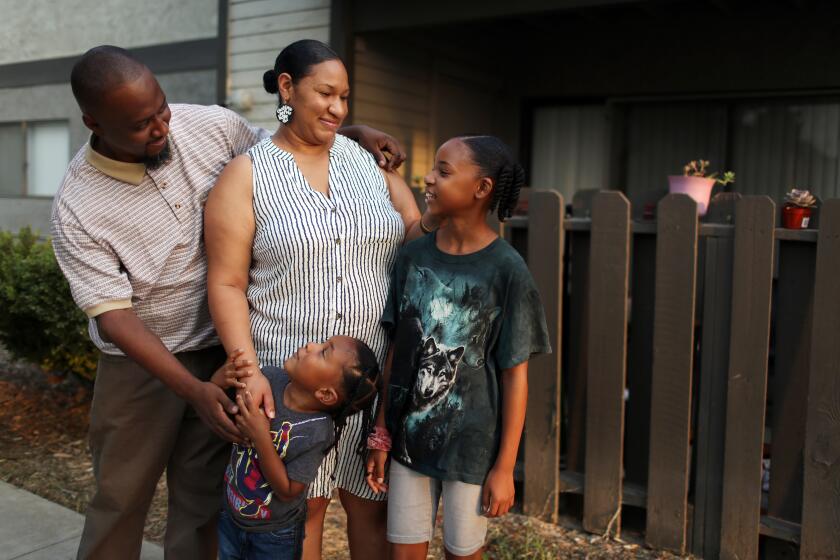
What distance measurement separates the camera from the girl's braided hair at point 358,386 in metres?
2.11

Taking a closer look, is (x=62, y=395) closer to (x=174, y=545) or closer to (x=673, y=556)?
(x=174, y=545)

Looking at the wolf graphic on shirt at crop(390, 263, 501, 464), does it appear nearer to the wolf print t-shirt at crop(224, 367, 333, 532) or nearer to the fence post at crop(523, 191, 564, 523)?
the wolf print t-shirt at crop(224, 367, 333, 532)

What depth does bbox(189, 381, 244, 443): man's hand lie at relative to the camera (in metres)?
2.05

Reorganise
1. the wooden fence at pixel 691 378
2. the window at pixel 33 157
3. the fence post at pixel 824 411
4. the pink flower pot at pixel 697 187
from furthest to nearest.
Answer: the window at pixel 33 157
the pink flower pot at pixel 697 187
the wooden fence at pixel 691 378
the fence post at pixel 824 411

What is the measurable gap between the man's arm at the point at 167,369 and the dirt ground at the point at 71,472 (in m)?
1.55

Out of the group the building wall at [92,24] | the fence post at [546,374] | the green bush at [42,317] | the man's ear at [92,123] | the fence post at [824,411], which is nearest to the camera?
the man's ear at [92,123]

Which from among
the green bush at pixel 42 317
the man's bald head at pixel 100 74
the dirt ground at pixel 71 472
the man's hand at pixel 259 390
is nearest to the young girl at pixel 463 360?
the man's hand at pixel 259 390

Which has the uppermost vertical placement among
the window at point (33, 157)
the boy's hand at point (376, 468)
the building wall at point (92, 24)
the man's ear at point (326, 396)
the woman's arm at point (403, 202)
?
the building wall at point (92, 24)

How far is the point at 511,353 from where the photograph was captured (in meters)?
2.16

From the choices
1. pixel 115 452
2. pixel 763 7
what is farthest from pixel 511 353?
pixel 763 7

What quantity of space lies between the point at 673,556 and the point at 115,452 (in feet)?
7.76

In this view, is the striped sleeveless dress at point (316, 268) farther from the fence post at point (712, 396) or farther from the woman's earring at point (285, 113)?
the fence post at point (712, 396)

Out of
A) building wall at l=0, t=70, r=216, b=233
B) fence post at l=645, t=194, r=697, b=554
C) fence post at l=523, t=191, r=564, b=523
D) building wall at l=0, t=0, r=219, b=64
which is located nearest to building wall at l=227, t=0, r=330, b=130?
building wall at l=0, t=0, r=219, b=64

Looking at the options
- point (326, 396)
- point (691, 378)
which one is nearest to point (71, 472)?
point (326, 396)
